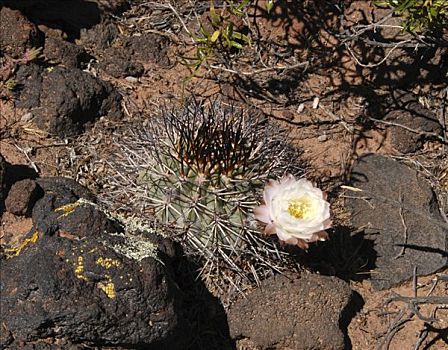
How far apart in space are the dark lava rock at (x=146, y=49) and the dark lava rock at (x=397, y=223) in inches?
62.8

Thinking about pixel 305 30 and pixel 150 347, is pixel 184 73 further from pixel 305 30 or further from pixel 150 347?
pixel 150 347

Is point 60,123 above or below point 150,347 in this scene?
above

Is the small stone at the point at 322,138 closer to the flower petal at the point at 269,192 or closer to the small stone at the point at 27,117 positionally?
the flower petal at the point at 269,192

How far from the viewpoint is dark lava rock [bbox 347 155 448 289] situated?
4.23 metres

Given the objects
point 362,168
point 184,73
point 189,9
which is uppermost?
point 189,9

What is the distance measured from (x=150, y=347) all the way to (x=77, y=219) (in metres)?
0.73

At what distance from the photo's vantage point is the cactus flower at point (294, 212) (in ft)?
10.3

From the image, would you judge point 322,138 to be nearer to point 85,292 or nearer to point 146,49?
point 146,49

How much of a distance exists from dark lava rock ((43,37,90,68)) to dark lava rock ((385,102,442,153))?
2.25m

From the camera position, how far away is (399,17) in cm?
473

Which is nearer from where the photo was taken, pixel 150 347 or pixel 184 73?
pixel 150 347

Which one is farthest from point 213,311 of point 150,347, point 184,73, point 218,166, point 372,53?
point 372,53

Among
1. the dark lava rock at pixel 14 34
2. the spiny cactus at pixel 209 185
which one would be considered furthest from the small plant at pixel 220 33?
the dark lava rock at pixel 14 34

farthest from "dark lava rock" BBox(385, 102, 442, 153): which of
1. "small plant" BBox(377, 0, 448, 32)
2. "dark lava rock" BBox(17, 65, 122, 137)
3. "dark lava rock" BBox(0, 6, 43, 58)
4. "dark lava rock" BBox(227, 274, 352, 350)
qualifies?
"dark lava rock" BBox(0, 6, 43, 58)
